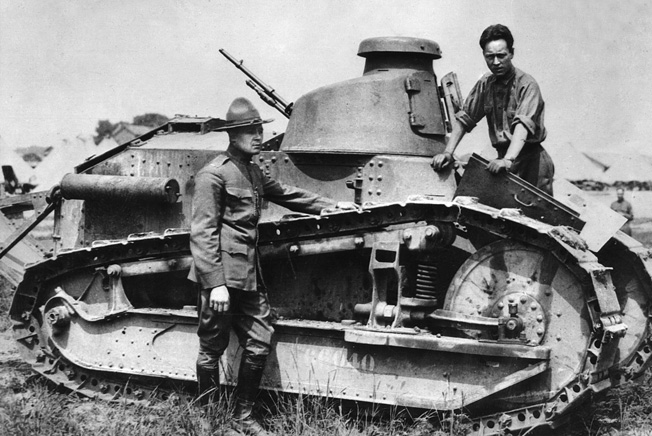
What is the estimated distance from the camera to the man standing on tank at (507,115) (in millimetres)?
7398

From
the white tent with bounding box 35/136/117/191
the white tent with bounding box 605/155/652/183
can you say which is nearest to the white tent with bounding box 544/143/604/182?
the white tent with bounding box 605/155/652/183

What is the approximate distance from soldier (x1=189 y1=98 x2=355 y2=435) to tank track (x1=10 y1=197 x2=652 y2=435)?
1.82 ft

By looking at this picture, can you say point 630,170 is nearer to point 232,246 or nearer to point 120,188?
point 120,188

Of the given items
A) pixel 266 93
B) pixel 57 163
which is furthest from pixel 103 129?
pixel 266 93

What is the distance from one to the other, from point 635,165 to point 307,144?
119ft

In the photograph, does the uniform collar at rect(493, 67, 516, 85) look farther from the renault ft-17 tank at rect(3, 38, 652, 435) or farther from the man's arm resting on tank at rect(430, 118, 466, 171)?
the renault ft-17 tank at rect(3, 38, 652, 435)

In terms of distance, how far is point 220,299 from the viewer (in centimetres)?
668

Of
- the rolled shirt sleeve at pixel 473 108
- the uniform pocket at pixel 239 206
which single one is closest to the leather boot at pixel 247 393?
the uniform pocket at pixel 239 206

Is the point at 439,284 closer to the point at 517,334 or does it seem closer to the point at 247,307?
the point at 517,334

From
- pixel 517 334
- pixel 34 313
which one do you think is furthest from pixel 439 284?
pixel 34 313

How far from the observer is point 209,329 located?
275 inches

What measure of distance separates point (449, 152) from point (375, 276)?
1427 mm

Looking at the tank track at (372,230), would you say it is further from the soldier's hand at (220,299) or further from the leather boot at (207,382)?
the soldier's hand at (220,299)

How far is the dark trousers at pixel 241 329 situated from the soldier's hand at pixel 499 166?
2.16 meters
